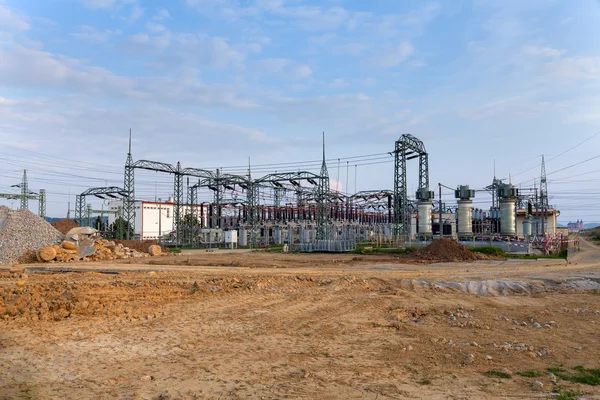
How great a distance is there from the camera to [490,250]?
105 ft

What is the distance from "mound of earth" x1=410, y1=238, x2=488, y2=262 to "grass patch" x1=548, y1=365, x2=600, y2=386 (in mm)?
22288

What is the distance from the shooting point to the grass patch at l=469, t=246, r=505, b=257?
3169 cm

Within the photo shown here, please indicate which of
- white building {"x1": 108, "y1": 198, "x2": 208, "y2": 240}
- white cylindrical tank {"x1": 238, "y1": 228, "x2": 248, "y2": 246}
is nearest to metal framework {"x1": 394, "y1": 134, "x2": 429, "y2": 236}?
white cylindrical tank {"x1": 238, "y1": 228, "x2": 248, "y2": 246}

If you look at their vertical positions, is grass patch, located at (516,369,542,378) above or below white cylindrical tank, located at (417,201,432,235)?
below

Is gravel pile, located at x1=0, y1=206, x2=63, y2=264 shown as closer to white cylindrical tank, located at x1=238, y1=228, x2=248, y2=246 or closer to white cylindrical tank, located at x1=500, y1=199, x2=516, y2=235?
white cylindrical tank, located at x1=238, y1=228, x2=248, y2=246

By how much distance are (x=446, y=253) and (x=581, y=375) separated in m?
23.7

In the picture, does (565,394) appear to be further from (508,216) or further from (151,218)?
(151,218)

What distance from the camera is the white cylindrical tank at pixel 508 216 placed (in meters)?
37.2

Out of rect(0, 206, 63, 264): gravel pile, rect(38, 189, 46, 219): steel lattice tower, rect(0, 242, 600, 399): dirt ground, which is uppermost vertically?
rect(38, 189, 46, 219): steel lattice tower

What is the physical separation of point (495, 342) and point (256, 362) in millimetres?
4755

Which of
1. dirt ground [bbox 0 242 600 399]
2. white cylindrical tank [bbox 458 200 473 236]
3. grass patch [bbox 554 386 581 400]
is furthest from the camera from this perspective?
white cylindrical tank [bbox 458 200 473 236]

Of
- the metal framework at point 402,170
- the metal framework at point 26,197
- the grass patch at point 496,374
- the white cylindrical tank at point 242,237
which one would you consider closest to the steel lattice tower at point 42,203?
the metal framework at point 26,197

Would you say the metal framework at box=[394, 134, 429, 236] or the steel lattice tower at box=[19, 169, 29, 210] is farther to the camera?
the steel lattice tower at box=[19, 169, 29, 210]

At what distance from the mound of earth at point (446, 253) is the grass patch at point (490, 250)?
1.62m
